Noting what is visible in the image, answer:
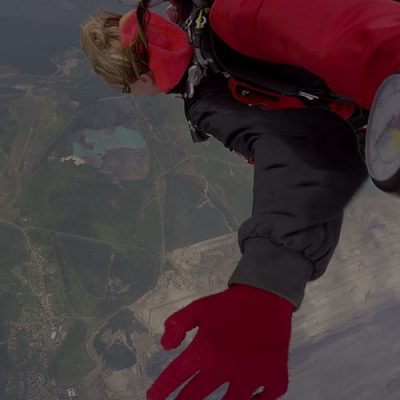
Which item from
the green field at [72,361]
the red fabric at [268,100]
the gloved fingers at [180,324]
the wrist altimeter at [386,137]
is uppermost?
the wrist altimeter at [386,137]

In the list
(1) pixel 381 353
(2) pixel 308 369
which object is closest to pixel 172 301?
(2) pixel 308 369

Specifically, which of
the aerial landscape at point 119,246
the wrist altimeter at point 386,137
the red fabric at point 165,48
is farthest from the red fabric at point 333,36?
the aerial landscape at point 119,246

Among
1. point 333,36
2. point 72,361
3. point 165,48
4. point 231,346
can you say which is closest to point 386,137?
point 333,36

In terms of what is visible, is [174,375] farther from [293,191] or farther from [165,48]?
[165,48]

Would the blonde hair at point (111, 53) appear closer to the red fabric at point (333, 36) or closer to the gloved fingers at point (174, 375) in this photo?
the red fabric at point (333, 36)

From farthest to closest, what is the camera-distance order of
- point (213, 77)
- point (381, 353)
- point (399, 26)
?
point (381, 353) < point (213, 77) < point (399, 26)

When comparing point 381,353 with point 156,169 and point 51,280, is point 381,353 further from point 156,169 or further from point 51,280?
point 51,280

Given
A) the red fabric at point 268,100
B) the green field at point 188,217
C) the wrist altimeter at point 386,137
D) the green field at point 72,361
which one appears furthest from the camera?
the green field at point 188,217
